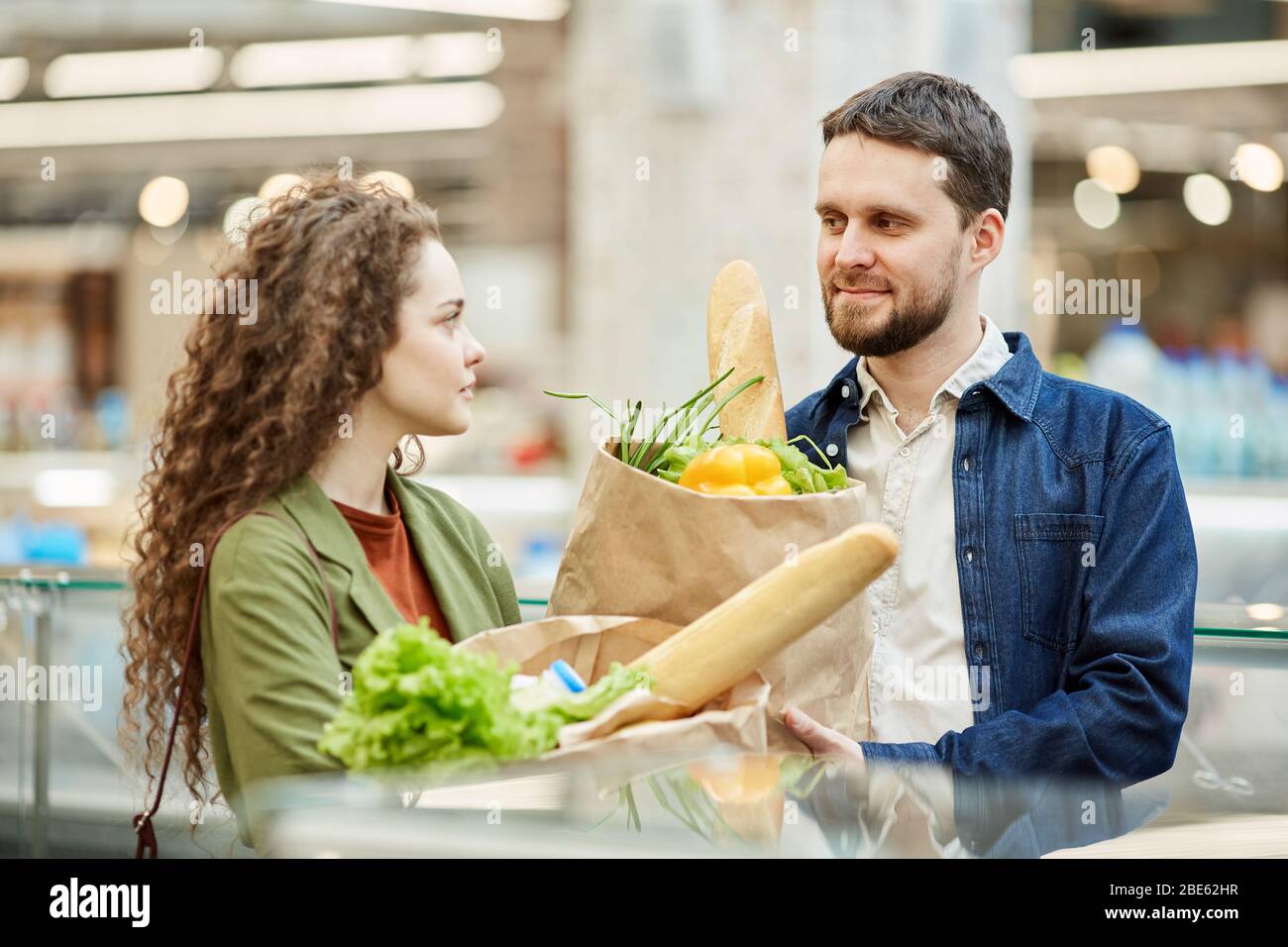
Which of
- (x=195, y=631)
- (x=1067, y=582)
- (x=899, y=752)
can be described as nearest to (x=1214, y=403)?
(x=1067, y=582)

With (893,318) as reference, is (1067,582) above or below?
below

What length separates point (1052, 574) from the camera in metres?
1.99

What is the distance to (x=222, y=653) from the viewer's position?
157 cm

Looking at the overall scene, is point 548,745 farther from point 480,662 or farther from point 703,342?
point 703,342

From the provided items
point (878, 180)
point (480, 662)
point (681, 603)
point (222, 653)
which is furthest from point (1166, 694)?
point (222, 653)

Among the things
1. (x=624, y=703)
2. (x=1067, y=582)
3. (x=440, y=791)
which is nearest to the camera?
(x=440, y=791)

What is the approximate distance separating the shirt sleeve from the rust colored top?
61 cm

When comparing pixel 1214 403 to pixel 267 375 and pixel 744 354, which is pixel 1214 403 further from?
pixel 267 375

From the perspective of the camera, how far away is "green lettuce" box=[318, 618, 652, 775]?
1378 mm

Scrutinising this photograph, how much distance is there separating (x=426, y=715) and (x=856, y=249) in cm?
100

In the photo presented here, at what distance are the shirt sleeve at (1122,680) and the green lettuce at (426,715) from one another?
1.93 ft

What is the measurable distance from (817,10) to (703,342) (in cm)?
134

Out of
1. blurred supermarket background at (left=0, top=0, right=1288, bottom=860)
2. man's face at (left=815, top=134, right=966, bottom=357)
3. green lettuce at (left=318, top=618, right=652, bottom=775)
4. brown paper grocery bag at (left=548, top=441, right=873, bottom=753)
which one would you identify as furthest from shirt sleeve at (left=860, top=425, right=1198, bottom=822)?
blurred supermarket background at (left=0, top=0, right=1288, bottom=860)

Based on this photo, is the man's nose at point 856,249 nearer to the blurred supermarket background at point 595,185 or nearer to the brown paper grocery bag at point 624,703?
the brown paper grocery bag at point 624,703
